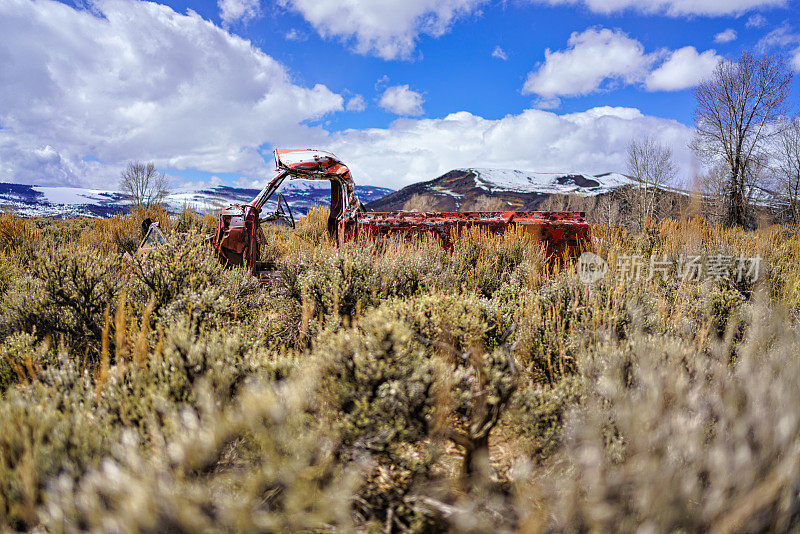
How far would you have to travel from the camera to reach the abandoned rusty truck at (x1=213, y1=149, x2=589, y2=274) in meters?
5.61

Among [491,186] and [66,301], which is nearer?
[66,301]

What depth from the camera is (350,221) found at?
22.1 feet

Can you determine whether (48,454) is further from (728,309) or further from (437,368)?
(728,309)

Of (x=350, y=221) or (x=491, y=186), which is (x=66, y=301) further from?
(x=491, y=186)

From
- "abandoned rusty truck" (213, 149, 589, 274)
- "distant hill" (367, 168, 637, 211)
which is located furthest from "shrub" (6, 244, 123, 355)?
"distant hill" (367, 168, 637, 211)

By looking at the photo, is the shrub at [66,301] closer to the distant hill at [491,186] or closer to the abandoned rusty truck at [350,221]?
the abandoned rusty truck at [350,221]

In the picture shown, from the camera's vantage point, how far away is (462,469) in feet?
7.39

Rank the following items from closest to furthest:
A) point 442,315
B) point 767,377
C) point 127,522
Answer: point 127,522, point 767,377, point 442,315

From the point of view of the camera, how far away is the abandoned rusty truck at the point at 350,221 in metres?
5.61

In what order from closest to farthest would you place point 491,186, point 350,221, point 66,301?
1. point 66,301
2. point 350,221
3. point 491,186

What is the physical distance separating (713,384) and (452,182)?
8314 centimetres

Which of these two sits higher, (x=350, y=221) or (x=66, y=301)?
(x=350, y=221)

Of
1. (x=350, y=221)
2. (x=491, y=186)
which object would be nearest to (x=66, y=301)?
(x=350, y=221)

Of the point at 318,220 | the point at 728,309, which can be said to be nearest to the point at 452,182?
the point at 318,220
